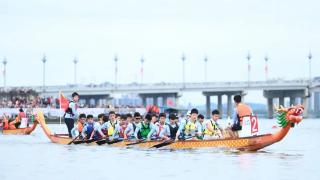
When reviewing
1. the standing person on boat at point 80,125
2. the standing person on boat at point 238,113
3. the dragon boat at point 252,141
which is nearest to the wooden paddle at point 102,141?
the standing person on boat at point 80,125

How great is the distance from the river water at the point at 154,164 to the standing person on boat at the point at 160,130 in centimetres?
96

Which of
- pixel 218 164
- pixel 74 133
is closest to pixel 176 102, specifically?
pixel 74 133

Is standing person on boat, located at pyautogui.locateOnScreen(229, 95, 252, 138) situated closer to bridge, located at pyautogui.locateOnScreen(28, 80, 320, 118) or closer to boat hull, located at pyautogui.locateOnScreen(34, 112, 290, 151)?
boat hull, located at pyautogui.locateOnScreen(34, 112, 290, 151)

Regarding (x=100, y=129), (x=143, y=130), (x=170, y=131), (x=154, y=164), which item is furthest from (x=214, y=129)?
(x=100, y=129)

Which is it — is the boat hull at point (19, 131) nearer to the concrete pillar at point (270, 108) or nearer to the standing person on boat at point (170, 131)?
the standing person on boat at point (170, 131)

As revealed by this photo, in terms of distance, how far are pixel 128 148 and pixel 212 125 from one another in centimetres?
456

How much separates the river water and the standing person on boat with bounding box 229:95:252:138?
0.89 m

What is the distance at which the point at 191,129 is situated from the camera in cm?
3112

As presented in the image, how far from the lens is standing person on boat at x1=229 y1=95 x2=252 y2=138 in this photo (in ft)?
92.7

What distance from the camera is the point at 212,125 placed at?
30.7m

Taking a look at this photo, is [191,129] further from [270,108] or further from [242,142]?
[270,108]

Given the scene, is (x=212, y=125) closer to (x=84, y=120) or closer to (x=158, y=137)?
(x=158, y=137)

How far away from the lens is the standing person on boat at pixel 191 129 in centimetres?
3100

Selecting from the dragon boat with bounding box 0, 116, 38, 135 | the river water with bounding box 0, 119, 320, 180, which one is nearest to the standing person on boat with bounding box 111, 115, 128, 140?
the river water with bounding box 0, 119, 320, 180
